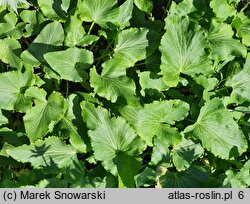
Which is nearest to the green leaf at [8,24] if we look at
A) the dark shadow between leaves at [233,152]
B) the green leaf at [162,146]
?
the green leaf at [162,146]

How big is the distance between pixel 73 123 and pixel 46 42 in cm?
57

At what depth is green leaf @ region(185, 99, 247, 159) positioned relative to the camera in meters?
2.57

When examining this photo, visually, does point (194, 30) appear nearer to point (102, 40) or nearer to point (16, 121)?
point (102, 40)

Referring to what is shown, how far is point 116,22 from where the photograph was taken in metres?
2.72

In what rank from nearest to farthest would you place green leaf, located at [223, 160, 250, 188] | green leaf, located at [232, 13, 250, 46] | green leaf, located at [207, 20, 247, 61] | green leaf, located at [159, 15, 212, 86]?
green leaf, located at [223, 160, 250, 188], green leaf, located at [159, 15, 212, 86], green leaf, located at [207, 20, 247, 61], green leaf, located at [232, 13, 250, 46]

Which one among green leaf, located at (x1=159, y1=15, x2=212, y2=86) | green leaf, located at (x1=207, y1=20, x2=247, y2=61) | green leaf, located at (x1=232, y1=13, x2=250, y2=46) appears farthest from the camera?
green leaf, located at (x1=232, y1=13, x2=250, y2=46)

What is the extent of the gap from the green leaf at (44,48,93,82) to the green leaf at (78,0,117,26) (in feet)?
0.93

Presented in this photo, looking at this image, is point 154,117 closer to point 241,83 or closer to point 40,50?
point 241,83

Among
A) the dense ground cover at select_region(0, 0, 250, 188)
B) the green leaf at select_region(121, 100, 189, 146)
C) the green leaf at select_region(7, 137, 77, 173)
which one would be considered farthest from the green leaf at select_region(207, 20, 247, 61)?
the green leaf at select_region(7, 137, 77, 173)

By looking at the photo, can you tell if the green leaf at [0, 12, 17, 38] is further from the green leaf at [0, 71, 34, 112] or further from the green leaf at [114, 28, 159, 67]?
the green leaf at [114, 28, 159, 67]

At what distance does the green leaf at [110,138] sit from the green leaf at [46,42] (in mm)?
476

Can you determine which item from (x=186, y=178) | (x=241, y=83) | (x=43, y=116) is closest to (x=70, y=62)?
(x=43, y=116)

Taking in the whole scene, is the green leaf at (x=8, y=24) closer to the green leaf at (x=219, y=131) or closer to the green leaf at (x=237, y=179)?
the green leaf at (x=219, y=131)
